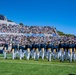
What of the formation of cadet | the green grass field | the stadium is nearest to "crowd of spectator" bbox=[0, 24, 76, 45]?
the stadium

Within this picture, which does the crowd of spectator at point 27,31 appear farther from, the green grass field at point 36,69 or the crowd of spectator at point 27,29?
the green grass field at point 36,69

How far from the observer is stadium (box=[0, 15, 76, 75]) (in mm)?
15984

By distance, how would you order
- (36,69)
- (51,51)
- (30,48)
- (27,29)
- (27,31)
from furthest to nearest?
(27,29) → (27,31) → (30,48) → (51,51) → (36,69)

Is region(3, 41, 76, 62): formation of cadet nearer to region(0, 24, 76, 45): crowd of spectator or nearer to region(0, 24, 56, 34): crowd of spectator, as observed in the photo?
region(0, 24, 76, 45): crowd of spectator

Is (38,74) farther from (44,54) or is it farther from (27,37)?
(27,37)

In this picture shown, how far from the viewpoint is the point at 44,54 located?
21906mm

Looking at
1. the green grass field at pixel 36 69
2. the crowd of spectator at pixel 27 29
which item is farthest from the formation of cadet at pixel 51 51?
the crowd of spectator at pixel 27 29

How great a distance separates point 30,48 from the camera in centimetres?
2262

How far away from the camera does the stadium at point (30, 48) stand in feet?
52.4

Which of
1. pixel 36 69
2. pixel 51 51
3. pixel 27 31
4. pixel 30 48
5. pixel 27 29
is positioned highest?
pixel 27 29

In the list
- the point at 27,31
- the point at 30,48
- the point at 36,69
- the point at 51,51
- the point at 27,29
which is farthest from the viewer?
the point at 27,29

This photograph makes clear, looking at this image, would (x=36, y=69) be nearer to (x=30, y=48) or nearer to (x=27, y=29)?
(x=30, y=48)

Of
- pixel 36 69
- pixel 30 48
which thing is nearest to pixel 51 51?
pixel 30 48

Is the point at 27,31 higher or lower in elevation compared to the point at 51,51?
higher
